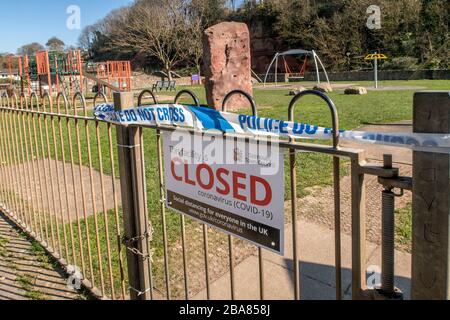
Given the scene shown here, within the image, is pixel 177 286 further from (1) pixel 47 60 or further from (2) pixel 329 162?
(1) pixel 47 60

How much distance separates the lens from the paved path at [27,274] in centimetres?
296

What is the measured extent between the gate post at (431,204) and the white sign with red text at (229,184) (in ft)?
1.57

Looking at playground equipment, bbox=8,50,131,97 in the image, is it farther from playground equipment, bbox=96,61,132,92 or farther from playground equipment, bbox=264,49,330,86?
playground equipment, bbox=264,49,330,86

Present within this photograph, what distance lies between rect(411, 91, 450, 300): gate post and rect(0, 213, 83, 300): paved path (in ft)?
→ 7.97

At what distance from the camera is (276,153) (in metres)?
1.50

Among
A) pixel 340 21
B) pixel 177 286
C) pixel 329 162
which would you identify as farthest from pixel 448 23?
pixel 177 286

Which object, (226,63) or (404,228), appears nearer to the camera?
(404,228)

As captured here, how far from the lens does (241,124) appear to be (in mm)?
1715

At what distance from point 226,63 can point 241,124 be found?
11.0 metres

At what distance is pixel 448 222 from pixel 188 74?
1705 inches
